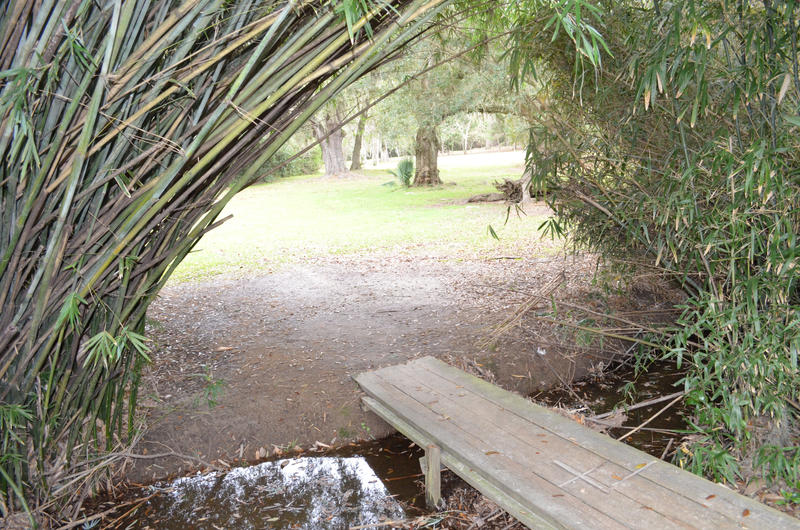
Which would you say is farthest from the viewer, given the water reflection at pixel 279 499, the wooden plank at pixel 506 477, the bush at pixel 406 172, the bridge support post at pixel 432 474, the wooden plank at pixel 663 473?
the bush at pixel 406 172

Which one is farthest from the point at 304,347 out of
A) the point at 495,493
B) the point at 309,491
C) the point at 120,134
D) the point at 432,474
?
the point at 120,134

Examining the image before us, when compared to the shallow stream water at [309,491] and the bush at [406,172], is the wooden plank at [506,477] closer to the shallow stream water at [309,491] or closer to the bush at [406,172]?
the shallow stream water at [309,491]

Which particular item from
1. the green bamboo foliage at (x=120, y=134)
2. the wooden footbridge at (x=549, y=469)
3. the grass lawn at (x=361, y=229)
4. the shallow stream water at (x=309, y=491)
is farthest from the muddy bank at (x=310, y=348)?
the green bamboo foliage at (x=120, y=134)

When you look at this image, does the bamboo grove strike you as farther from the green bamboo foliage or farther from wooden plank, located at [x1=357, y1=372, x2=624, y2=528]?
the green bamboo foliage

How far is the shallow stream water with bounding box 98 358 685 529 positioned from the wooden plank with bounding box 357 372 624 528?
1.22 ft

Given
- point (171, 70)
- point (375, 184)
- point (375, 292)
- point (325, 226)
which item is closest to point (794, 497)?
point (171, 70)

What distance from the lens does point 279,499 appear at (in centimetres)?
298

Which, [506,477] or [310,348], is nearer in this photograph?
[506,477]

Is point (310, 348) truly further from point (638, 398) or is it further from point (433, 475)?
point (638, 398)

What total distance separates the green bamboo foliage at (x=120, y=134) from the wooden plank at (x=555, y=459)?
1707 mm

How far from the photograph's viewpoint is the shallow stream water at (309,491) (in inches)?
110

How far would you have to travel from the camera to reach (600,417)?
3.32 meters

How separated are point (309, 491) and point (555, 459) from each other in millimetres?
1425

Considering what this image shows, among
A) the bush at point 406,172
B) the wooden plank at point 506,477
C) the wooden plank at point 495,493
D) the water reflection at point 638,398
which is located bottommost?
the water reflection at point 638,398
